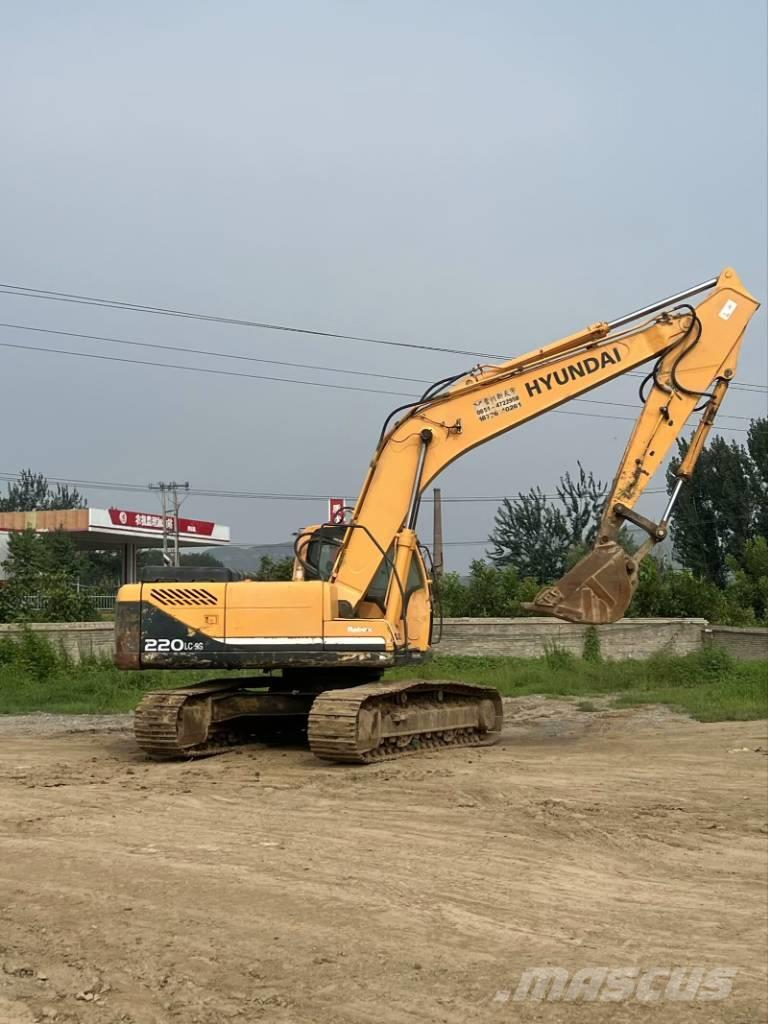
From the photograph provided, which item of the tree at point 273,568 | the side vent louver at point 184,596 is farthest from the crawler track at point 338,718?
the tree at point 273,568

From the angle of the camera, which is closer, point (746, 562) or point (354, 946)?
point (354, 946)

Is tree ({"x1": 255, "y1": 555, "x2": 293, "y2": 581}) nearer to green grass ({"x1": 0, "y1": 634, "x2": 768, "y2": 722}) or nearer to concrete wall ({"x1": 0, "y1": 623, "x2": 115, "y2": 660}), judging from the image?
green grass ({"x1": 0, "y1": 634, "x2": 768, "y2": 722})

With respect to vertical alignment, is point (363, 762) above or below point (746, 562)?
below

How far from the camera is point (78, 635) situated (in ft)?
81.9

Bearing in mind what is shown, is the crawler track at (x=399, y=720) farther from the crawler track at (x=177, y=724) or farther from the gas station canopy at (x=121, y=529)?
the gas station canopy at (x=121, y=529)

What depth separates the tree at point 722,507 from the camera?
54.7 meters

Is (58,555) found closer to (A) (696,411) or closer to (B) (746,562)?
(B) (746,562)

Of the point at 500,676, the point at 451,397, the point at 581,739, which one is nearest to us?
the point at 451,397

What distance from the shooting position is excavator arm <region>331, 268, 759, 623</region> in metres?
14.5

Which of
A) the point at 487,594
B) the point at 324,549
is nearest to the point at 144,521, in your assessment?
the point at 487,594

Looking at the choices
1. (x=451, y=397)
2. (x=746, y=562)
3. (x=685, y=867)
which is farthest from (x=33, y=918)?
(x=746, y=562)

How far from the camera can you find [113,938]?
630 cm

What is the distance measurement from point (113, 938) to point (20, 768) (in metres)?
6.86

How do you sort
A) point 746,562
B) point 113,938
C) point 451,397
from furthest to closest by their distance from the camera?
1. point 746,562
2. point 451,397
3. point 113,938
